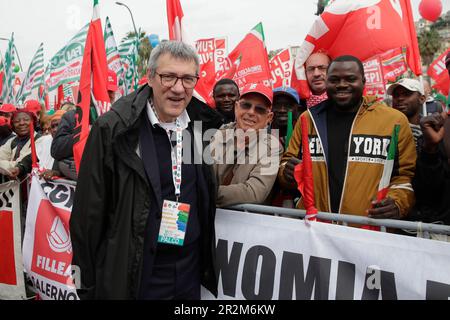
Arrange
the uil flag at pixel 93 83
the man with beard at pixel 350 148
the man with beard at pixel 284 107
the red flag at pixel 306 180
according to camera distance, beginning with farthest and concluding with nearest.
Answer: the man with beard at pixel 284 107 < the uil flag at pixel 93 83 < the man with beard at pixel 350 148 < the red flag at pixel 306 180

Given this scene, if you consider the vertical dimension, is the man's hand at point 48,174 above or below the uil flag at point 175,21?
below

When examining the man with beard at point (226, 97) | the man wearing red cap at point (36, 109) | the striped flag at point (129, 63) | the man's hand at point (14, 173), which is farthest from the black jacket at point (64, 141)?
the striped flag at point (129, 63)

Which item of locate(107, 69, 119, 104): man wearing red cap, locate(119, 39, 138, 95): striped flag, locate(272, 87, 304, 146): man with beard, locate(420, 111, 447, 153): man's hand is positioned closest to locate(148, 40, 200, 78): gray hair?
locate(420, 111, 447, 153): man's hand

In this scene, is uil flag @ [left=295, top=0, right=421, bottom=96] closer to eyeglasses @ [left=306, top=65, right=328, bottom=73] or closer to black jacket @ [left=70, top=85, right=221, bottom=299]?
eyeglasses @ [left=306, top=65, right=328, bottom=73]

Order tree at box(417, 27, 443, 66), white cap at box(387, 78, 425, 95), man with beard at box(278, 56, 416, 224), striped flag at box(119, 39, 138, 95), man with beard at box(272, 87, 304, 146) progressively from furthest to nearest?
tree at box(417, 27, 443, 66), striped flag at box(119, 39, 138, 95), man with beard at box(272, 87, 304, 146), white cap at box(387, 78, 425, 95), man with beard at box(278, 56, 416, 224)

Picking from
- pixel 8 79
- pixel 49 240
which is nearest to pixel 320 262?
pixel 49 240

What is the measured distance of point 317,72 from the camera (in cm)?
413

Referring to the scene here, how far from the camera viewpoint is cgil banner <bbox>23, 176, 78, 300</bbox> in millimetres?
3670

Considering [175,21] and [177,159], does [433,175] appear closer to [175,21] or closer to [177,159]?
[177,159]

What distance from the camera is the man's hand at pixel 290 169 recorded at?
2.74 metres

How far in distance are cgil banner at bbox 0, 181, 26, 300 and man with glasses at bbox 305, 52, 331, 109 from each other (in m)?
3.27

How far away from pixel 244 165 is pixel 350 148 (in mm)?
737

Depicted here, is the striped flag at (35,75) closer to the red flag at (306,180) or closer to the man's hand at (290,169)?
the man's hand at (290,169)

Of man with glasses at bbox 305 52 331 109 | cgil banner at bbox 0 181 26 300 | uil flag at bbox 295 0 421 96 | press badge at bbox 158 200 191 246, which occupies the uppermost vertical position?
uil flag at bbox 295 0 421 96
